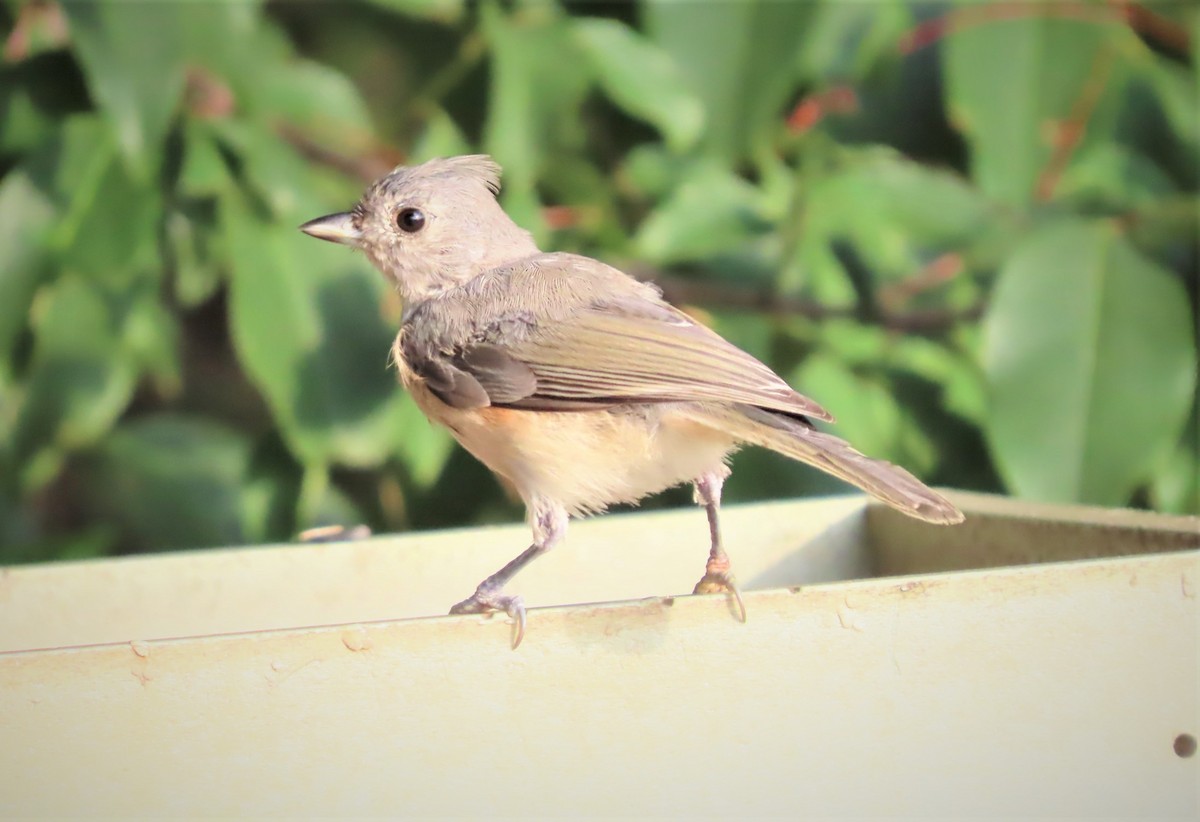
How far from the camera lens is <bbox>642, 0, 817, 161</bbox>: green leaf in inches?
108

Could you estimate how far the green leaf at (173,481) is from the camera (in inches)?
129

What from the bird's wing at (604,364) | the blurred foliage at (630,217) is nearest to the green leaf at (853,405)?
the blurred foliage at (630,217)

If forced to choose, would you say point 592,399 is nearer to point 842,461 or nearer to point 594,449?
point 594,449

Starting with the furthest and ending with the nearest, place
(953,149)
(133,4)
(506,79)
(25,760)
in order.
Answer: (953,149), (506,79), (133,4), (25,760)

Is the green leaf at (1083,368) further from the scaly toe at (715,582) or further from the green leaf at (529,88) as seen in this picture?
the green leaf at (529,88)

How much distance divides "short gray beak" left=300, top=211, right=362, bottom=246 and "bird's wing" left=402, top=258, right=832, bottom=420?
1.16 ft

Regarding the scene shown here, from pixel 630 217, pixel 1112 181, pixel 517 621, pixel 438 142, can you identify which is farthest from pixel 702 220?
pixel 517 621

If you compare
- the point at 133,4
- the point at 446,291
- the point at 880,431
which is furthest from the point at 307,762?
the point at 880,431

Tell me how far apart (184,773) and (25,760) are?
17 centimetres

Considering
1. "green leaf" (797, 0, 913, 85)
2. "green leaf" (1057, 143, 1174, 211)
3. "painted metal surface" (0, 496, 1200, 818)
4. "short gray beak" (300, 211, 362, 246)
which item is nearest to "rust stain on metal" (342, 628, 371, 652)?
"painted metal surface" (0, 496, 1200, 818)

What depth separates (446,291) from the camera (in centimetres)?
255

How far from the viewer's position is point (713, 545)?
2102 millimetres

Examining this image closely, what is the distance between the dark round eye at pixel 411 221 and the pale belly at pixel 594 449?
552 mm

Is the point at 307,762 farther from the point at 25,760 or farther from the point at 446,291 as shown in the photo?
the point at 446,291
